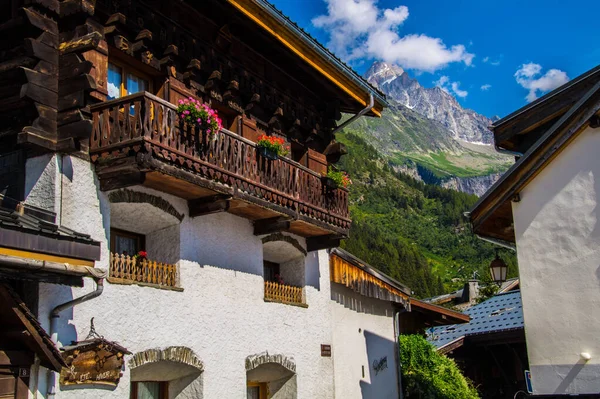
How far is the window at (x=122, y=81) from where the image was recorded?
1197 centimetres

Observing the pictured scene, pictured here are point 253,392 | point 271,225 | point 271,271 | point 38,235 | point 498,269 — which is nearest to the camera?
point 38,235

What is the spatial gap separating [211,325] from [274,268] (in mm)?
3721

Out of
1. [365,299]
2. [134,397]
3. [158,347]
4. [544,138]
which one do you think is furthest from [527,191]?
[365,299]

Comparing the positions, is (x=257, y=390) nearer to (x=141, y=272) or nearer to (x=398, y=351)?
(x=141, y=272)

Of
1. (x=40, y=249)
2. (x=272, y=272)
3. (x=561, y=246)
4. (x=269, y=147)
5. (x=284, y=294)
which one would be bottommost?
(x=40, y=249)

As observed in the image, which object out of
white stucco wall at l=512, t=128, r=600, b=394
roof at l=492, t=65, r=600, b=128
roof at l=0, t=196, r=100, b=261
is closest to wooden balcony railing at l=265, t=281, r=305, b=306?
roof at l=492, t=65, r=600, b=128

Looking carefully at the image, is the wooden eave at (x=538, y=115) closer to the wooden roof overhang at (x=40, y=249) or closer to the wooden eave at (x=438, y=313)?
the wooden eave at (x=438, y=313)

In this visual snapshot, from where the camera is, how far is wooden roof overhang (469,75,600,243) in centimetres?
1038

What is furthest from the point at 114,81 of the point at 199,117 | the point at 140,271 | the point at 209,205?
the point at 140,271

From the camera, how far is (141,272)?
11734 millimetres

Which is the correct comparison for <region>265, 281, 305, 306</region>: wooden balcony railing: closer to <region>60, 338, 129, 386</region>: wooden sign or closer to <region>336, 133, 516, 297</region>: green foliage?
<region>60, 338, 129, 386</region>: wooden sign

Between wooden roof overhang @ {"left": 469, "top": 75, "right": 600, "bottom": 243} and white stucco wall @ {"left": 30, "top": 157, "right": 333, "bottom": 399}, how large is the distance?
4.33 meters

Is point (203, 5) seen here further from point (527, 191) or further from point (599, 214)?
point (599, 214)

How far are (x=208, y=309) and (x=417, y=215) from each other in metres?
126
